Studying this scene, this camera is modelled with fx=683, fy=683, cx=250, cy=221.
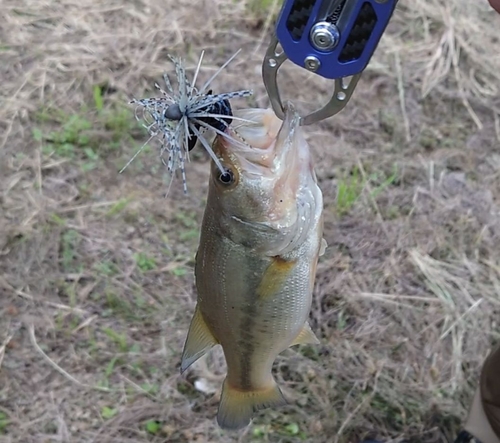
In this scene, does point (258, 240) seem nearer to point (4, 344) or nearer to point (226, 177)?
point (226, 177)

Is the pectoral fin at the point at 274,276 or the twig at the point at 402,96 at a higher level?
the pectoral fin at the point at 274,276

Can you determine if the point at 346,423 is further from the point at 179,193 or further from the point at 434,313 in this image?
the point at 179,193

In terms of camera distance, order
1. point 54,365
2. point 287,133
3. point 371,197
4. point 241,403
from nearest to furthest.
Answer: point 287,133 → point 241,403 → point 54,365 → point 371,197

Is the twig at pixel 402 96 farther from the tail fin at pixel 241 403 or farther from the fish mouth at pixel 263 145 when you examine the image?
the fish mouth at pixel 263 145

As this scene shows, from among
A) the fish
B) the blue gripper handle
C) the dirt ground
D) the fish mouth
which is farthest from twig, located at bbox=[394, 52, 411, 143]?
the blue gripper handle

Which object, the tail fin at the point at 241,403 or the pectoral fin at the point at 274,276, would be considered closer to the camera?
the pectoral fin at the point at 274,276

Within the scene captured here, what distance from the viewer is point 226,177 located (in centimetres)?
146

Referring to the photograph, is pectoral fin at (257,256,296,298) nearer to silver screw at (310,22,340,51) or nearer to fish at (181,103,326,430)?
fish at (181,103,326,430)

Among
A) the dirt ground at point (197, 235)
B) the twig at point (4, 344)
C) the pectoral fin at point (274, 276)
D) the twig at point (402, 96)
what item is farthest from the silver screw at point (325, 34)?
the twig at point (402, 96)

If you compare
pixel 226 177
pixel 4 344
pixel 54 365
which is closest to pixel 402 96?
Answer: pixel 54 365

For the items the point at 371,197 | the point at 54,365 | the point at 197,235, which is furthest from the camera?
the point at 371,197

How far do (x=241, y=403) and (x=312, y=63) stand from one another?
3.23ft

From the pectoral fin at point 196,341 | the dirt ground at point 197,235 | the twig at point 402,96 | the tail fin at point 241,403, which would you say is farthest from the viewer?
the twig at point 402,96

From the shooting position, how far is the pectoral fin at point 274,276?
153cm
